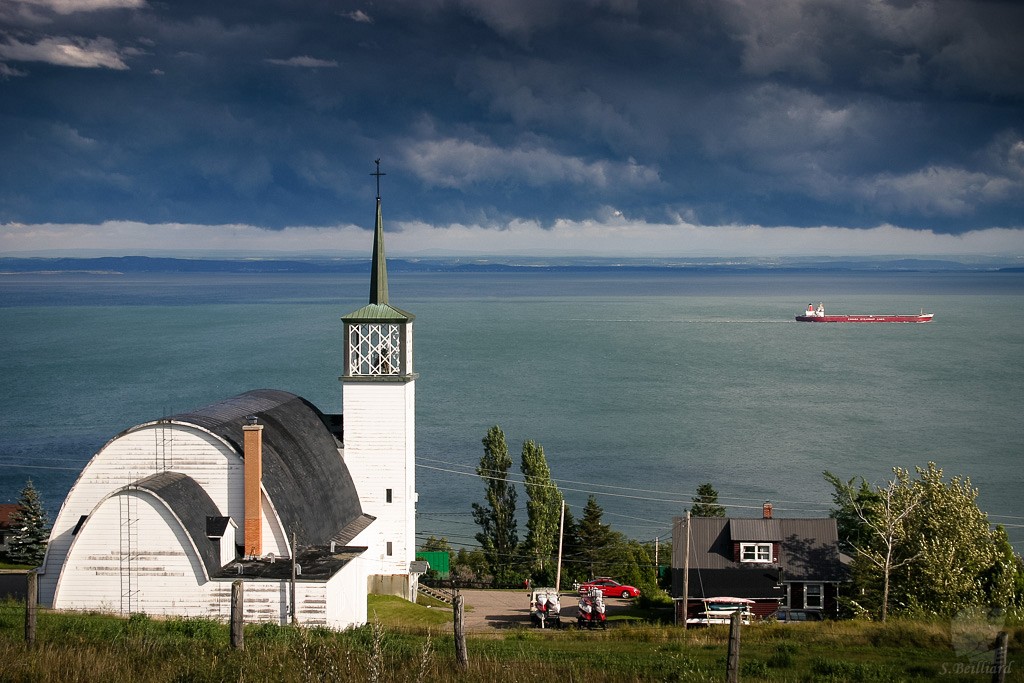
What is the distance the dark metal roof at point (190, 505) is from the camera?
21.9 metres

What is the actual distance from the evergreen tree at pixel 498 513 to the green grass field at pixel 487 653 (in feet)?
49.8

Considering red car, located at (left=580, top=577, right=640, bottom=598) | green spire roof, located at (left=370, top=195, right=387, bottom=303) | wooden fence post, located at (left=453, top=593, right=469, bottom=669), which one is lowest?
red car, located at (left=580, top=577, right=640, bottom=598)

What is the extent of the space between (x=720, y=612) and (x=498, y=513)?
13.4 m

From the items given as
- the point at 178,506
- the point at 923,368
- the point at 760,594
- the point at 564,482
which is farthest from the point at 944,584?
the point at 923,368

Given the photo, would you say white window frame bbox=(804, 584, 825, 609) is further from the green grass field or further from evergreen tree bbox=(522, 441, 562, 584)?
evergreen tree bbox=(522, 441, 562, 584)

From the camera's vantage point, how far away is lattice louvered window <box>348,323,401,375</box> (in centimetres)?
2964

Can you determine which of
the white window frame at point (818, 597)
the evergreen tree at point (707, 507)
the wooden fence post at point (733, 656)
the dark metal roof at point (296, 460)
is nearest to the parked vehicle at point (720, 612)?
the white window frame at point (818, 597)

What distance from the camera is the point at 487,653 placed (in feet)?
54.0

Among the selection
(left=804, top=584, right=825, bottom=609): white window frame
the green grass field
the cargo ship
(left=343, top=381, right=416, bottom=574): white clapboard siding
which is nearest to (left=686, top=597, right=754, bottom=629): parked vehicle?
(left=804, top=584, right=825, bottom=609): white window frame

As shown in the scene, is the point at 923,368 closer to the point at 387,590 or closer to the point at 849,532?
the point at 849,532

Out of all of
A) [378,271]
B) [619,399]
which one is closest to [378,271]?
[378,271]

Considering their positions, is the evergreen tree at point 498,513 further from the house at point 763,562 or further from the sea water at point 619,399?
the house at point 763,562

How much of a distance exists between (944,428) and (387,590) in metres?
50.8

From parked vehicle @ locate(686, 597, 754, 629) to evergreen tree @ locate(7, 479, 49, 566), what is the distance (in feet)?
67.6
